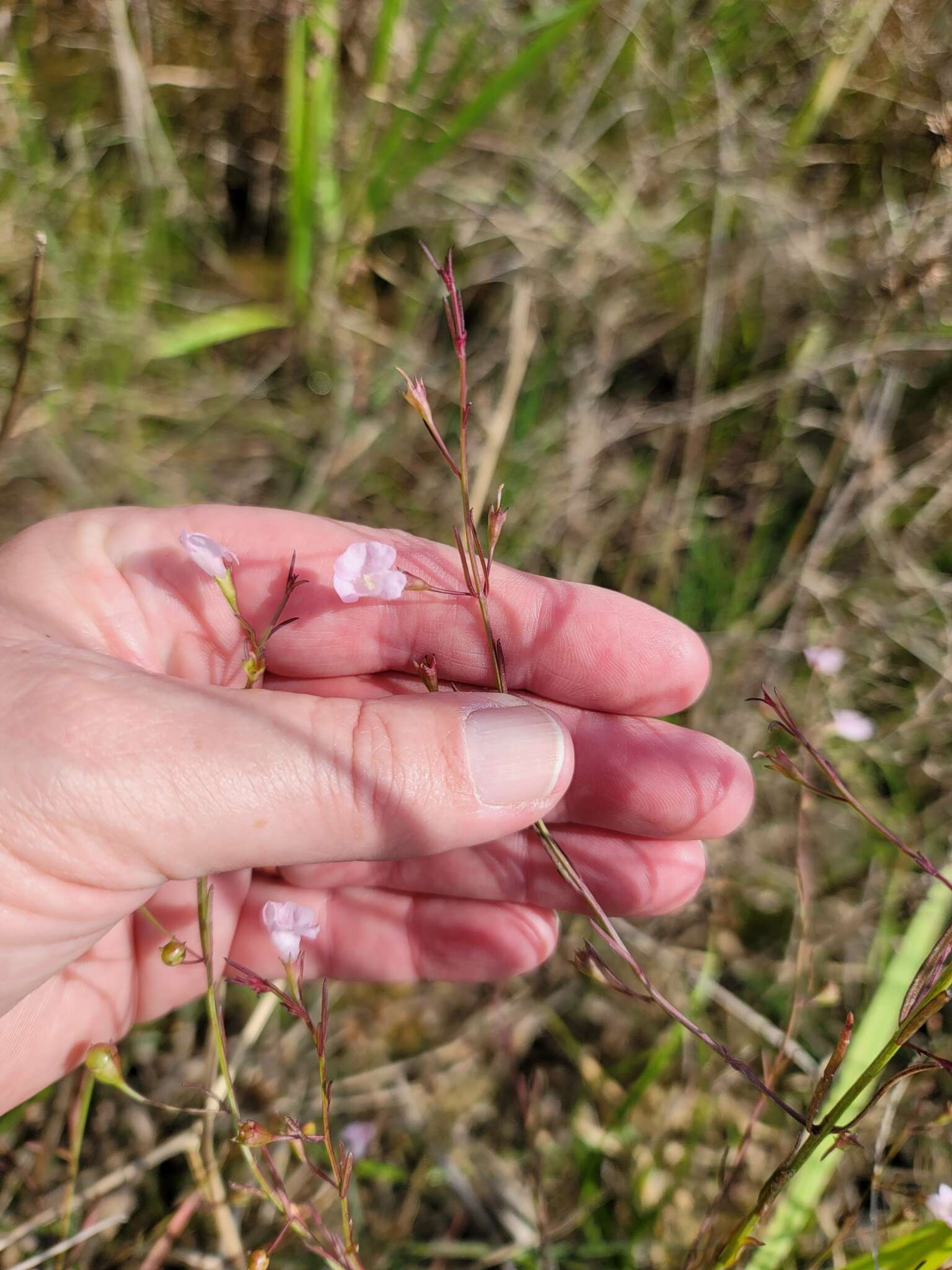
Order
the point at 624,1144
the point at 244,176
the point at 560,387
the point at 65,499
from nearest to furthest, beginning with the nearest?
the point at 624,1144 → the point at 65,499 → the point at 560,387 → the point at 244,176

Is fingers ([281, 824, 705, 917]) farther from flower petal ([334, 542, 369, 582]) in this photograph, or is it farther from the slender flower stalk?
flower petal ([334, 542, 369, 582])

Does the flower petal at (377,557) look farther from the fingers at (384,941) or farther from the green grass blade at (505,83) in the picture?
the green grass blade at (505,83)

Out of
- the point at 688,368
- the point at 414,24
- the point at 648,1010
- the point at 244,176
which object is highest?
the point at 414,24

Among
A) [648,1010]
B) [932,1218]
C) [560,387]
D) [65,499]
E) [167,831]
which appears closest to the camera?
[167,831]

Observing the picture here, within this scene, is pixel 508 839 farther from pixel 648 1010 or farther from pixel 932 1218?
pixel 932 1218

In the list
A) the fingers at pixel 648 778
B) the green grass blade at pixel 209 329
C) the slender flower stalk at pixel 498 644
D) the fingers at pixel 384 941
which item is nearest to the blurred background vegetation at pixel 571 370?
the green grass blade at pixel 209 329

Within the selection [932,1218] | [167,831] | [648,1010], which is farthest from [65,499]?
[932,1218]
